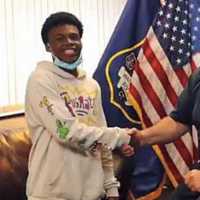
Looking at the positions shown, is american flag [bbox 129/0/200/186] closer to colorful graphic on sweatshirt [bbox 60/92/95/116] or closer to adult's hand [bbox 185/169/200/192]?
colorful graphic on sweatshirt [bbox 60/92/95/116]

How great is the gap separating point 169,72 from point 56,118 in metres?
1.07

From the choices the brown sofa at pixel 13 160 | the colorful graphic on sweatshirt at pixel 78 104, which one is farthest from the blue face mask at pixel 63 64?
the brown sofa at pixel 13 160

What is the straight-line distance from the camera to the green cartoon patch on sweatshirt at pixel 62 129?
6.73ft

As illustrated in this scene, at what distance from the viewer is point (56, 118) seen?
6.74 ft

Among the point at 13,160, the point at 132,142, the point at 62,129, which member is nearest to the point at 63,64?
the point at 62,129

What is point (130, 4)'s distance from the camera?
9.95 feet

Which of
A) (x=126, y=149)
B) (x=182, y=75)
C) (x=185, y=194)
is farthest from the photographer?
(x=182, y=75)

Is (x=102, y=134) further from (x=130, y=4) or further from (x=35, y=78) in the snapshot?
(x=130, y=4)

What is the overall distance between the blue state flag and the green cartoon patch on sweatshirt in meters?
0.89

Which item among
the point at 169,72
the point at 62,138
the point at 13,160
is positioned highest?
the point at 169,72

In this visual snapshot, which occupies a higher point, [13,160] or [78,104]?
[78,104]

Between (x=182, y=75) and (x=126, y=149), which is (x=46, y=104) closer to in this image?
(x=126, y=149)

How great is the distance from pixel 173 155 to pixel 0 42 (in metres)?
1.61

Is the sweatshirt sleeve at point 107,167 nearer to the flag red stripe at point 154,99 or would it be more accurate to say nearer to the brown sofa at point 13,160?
the brown sofa at point 13,160
